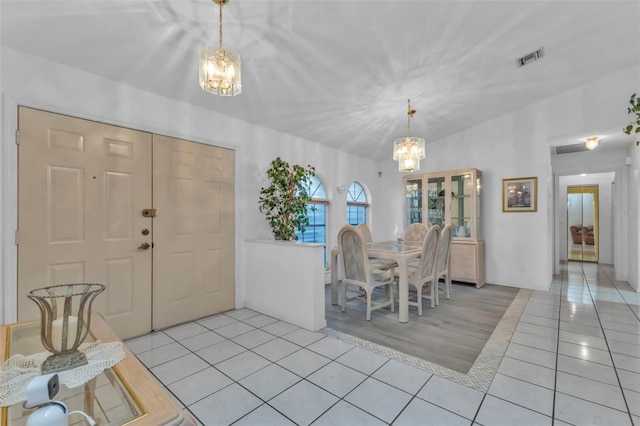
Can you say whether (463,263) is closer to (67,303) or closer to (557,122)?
(557,122)

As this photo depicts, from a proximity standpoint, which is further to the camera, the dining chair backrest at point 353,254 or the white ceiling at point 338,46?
the dining chair backrest at point 353,254

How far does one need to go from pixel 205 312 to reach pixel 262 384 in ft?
5.43

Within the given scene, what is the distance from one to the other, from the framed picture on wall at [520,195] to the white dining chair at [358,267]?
272 cm

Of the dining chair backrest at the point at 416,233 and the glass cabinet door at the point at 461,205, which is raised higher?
the glass cabinet door at the point at 461,205

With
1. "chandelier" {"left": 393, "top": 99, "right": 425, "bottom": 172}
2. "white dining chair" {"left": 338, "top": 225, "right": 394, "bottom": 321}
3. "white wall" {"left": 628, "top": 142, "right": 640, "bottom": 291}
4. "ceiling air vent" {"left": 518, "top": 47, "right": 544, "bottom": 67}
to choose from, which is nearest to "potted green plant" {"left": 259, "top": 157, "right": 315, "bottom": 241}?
"white dining chair" {"left": 338, "top": 225, "right": 394, "bottom": 321}

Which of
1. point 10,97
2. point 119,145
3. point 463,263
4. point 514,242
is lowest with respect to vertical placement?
point 463,263

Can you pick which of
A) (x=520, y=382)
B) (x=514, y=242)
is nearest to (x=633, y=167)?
(x=514, y=242)

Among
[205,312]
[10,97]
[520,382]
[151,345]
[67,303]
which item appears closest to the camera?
[67,303]

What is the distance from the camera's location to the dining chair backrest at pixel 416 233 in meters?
4.86

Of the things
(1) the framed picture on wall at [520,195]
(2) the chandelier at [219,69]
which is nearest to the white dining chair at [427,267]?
(1) the framed picture on wall at [520,195]

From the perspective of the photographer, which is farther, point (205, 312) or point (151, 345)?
point (205, 312)

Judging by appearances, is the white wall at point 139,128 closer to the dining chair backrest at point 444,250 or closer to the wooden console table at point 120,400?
the wooden console table at point 120,400

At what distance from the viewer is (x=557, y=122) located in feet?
14.7

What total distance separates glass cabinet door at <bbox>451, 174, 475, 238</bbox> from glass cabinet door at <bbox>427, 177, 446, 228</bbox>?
0.18 meters
